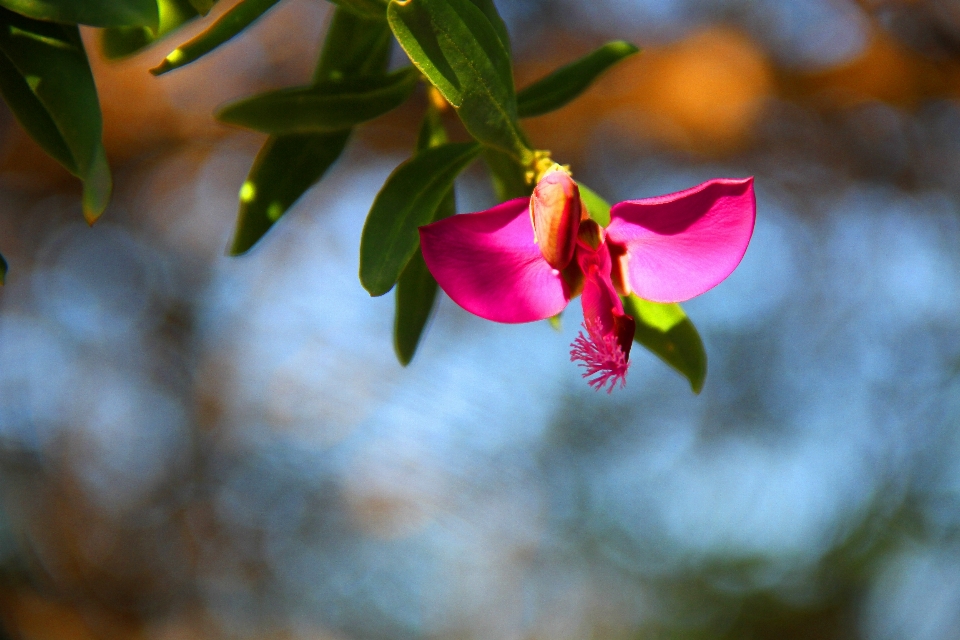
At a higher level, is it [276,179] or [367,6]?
[367,6]

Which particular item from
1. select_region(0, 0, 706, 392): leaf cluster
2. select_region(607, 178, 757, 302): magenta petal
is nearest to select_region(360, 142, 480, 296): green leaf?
select_region(0, 0, 706, 392): leaf cluster

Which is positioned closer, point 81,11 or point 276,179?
point 81,11

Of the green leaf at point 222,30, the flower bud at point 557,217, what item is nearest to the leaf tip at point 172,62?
the green leaf at point 222,30

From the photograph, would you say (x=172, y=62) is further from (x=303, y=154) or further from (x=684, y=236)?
(x=684, y=236)

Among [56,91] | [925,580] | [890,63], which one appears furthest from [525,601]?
[56,91]

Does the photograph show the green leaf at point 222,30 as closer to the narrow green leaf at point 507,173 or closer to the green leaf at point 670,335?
the narrow green leaf at point 507,173

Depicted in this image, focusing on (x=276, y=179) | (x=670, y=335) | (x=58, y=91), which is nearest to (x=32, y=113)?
(x=58, y=91)
